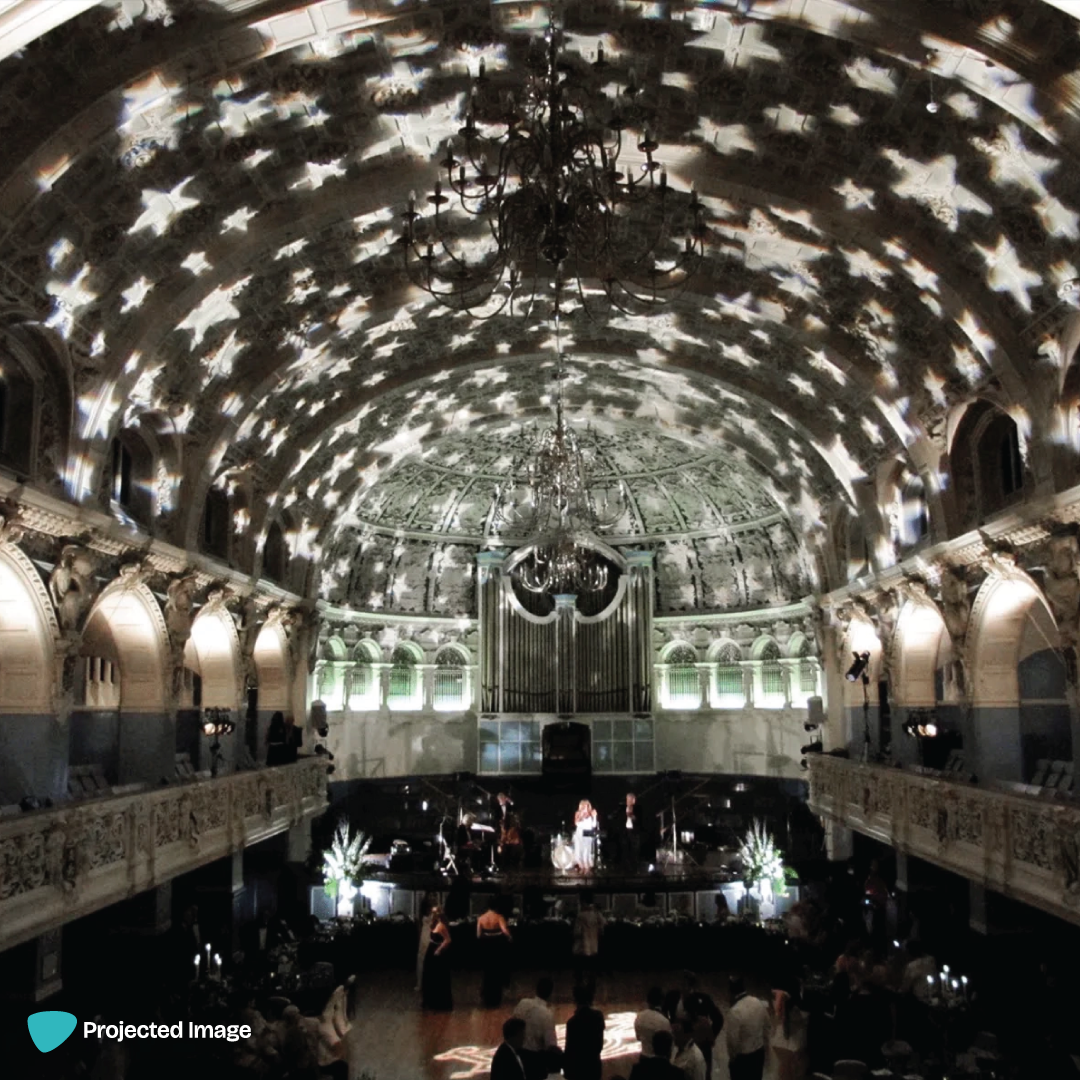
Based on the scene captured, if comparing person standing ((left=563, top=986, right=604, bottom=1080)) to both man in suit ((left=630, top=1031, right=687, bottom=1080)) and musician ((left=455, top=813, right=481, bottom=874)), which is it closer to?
man in suit ((left=630, top=1031, right=687, bottom=1080))

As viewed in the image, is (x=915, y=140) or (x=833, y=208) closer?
(x=915, y=140)

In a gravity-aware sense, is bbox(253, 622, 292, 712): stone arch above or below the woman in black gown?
above

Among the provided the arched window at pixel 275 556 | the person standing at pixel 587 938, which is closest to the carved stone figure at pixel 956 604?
the person standing at pixel 587 938

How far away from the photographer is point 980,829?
14.7 metres

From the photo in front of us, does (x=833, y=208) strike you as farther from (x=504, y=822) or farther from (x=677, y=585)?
(x=677, y=585)

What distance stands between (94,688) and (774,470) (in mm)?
15478

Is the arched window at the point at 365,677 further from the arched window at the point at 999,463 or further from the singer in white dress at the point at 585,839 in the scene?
the arched window at the point at 999,463

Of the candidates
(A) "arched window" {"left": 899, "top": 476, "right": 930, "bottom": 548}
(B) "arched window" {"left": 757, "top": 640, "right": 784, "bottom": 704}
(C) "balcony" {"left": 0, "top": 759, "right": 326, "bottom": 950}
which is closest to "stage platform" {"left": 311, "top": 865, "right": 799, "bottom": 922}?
(C) "balcony" {"left": 0, "top": 759, "right": 326, "bottom": 950}

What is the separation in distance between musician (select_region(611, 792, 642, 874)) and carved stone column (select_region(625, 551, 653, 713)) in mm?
3126

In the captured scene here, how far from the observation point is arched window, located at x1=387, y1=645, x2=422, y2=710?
30.5 meters

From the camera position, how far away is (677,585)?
102 ft

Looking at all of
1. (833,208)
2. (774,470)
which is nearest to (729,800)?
(774,470)

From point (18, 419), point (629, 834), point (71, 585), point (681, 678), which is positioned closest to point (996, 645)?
point (629, 834)

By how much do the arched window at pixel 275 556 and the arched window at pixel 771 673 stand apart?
42.9 feet
